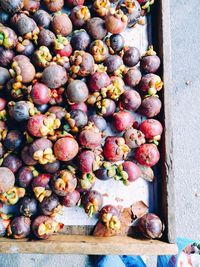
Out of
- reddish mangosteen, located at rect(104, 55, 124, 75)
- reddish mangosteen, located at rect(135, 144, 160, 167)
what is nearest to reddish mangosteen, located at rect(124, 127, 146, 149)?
reddish mangosteen, located at rect(135, 144, 160, 167)

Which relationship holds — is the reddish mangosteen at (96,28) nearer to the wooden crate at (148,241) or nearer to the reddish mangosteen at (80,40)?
the reddish mangosteen at (80,40)

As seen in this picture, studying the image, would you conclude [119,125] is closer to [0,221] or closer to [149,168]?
[149,168]

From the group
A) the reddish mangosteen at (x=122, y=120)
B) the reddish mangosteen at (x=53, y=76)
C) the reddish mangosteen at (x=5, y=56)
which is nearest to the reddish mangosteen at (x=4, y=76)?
the reddish mangosteen at (x=5, y=56)

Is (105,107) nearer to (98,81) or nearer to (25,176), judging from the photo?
(98,81)

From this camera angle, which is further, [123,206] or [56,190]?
[123,206]

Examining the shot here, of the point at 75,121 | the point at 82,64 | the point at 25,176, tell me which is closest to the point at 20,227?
the point at 25,176

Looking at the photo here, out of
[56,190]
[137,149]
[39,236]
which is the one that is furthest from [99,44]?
[39,236]
